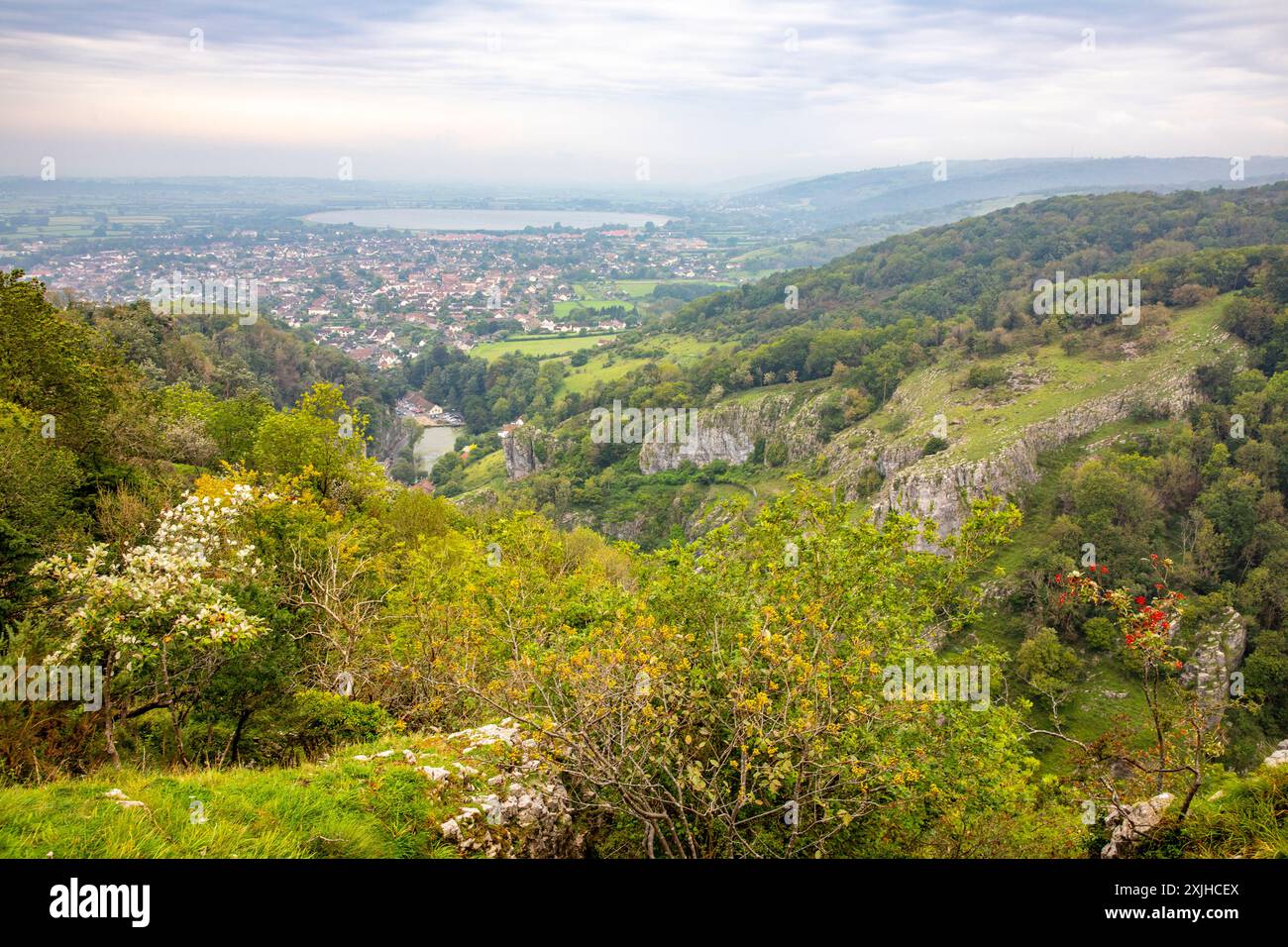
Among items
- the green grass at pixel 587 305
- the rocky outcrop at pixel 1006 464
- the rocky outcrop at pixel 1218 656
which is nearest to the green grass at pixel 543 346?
the green grass at pixel 587 305

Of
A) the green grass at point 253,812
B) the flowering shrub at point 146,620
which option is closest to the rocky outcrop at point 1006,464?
the green grass at point 253,812

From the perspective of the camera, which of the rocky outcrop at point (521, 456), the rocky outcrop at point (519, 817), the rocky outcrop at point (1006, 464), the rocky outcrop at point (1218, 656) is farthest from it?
the rocky outcrop at point (521, 456)

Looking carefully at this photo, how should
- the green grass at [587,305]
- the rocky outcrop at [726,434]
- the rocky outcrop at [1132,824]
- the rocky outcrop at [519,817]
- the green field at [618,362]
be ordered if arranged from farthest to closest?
the green grass at [587,305]
the green field at [618,362]
the rocky outcrop at [726,434]
the rocky outcrop at [519,817]
the rocky outcrop at [1132,824]

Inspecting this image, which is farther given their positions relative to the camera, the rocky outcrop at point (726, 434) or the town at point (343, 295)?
the town at point (343, 295)

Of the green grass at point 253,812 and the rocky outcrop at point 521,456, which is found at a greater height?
the green grass at point 253,812

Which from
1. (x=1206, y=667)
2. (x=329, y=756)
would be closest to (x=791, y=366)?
(x=1206, y=667)

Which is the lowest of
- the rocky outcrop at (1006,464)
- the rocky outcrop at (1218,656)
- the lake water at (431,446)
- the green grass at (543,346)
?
the rocky outcrop at (1218,656)

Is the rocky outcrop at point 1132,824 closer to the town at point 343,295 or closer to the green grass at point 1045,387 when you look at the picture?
the green grass at point 1045,387
